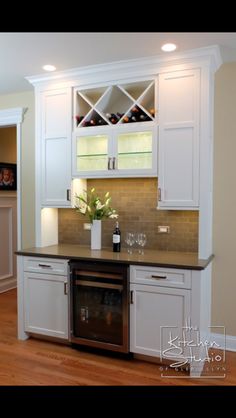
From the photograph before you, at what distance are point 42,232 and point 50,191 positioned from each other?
0.47 metres

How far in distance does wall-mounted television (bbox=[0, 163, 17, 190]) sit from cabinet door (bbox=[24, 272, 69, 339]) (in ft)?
7.33

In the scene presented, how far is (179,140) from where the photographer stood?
Answer: 9.85ft

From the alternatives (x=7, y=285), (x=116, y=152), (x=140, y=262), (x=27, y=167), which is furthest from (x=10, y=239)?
(x=140, y=262)

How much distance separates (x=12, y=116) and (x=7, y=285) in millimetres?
2601

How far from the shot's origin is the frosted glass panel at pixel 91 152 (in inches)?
135

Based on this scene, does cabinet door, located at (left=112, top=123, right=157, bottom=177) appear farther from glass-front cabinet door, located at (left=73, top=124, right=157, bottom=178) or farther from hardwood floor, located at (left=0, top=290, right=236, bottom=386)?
hardwood floor, located at (left=0, top=290, right=236, bottom=386)

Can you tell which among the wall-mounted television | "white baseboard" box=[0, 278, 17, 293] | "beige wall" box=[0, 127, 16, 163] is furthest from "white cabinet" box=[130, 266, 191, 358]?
"beige wall" box=[0, 127, 16, 163]

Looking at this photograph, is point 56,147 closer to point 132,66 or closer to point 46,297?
point 132,66

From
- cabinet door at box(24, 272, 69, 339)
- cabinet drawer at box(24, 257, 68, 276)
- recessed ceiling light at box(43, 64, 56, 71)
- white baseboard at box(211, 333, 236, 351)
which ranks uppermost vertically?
recessed ceiling light at box(43, 64, 56, 71)

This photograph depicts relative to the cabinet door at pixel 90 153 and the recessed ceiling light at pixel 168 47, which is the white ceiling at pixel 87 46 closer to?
the recessed ceiling light at pixel 168 47

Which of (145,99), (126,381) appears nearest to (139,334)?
(126,381)

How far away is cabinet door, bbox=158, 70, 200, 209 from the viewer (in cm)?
294

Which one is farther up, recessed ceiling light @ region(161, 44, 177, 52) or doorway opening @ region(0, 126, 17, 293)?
recessed ceiling light @ region(161, 44, 177, 52)

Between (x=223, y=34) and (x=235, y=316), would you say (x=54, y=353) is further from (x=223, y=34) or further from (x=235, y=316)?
(x=223, y=34)
